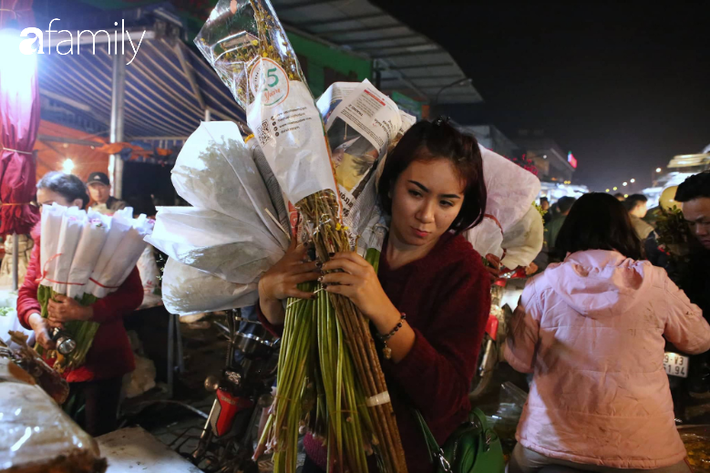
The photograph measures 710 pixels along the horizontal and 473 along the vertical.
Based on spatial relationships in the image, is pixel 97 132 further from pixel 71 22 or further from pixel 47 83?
pixel 71 22

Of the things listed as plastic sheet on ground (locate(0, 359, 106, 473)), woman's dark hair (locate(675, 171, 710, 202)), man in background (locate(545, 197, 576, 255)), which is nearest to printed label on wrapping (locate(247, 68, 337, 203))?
plastic sheet on ground (locate(0, 359, 106, 473))

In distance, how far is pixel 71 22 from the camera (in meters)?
5.26

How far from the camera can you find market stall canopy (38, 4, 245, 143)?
17.4 ft

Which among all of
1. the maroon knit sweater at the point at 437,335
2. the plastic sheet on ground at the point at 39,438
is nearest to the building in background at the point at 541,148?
the maroon knit sweater at the point at 437,335

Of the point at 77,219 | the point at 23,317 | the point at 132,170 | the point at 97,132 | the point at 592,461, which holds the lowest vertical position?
the point at 592,461

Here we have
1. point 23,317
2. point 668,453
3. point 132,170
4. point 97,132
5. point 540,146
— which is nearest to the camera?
point 668,453

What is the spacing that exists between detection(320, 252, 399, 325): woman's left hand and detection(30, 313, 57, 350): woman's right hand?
193 centimetres

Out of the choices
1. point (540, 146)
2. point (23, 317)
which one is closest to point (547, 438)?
point (23, 317)

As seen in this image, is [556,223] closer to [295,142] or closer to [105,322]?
[105,322]

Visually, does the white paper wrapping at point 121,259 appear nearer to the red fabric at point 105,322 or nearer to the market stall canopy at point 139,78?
the red fabric at point 105,322

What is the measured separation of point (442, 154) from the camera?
3.79ft

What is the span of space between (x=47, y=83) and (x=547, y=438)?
30.3ft

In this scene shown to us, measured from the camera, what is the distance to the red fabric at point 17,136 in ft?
10.6

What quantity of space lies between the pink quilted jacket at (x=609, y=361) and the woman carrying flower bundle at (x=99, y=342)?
7.38 ft
